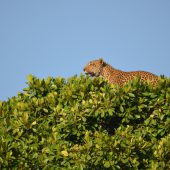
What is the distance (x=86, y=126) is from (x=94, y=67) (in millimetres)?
8566

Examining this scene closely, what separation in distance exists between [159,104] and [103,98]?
1812 millimetres

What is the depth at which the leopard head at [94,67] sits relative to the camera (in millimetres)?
28734

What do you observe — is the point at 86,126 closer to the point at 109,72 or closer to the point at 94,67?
the point at 109,72

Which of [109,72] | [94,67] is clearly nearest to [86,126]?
[109,72]

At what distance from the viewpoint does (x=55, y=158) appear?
1959 centimetres

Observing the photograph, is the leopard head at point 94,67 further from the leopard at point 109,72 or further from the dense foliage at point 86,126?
the dense foliage at point 86,126

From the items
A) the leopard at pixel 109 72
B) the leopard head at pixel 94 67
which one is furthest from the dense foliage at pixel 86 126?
the leopard head at pixel 94 67

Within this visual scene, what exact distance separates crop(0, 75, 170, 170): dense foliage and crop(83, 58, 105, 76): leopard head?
5.99 metres

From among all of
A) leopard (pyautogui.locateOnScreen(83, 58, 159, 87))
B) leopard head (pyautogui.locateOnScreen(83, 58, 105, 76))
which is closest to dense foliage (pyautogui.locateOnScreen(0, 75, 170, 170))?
leopard (pyautogui.locateOnScreen(83, 58, 159, 87))

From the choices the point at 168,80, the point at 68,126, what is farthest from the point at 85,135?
the point at 168,80

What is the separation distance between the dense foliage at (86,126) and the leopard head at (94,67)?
19.7ft

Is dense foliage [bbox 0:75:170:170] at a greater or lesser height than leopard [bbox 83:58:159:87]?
lesser

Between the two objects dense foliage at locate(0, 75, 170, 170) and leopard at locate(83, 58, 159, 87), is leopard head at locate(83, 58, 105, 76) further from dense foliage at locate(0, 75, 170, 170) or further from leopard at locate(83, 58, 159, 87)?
dense foliage at locate(0, 75, 170, 170)

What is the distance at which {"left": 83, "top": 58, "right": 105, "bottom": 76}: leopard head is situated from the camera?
94.3ft
